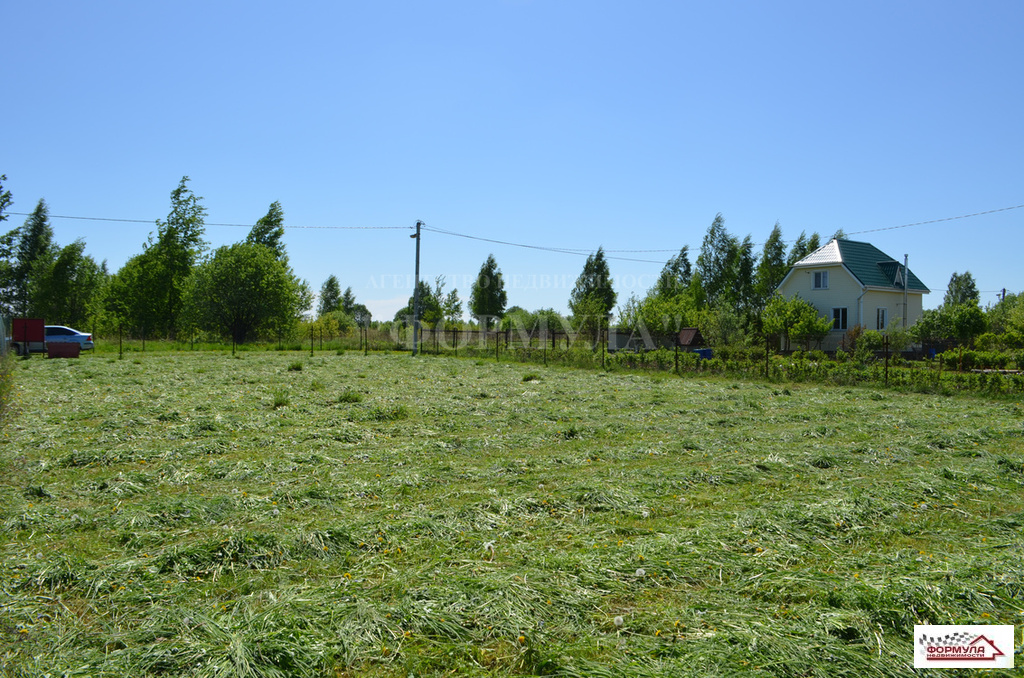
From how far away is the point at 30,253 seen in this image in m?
52.2

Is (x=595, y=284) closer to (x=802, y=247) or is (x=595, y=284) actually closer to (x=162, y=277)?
(x=802, y=247)

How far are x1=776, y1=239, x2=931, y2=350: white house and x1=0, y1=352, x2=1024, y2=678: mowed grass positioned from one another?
25763mm

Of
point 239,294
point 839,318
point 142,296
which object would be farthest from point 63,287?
point 839,318

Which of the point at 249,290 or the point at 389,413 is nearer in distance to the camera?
the point at 389,413

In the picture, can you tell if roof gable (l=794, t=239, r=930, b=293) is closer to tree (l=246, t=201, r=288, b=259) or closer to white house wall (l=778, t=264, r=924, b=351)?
white house wall (l=778, t=264, r=924, b=351)

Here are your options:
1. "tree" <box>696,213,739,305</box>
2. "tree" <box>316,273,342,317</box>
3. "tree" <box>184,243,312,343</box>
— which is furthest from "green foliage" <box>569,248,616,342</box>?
"tree" <box>316,273,342,317</box>

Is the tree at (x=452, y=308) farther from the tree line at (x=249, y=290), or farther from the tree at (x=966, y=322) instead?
the tree at (x=966, y=322)

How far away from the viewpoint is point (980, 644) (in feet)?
10.5

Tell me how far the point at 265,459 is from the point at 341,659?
4762mm

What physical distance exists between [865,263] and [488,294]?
31.5m

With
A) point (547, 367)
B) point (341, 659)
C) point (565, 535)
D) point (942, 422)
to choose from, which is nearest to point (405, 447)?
point (565, 535)

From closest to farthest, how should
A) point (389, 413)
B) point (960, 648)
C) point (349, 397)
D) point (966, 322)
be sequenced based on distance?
1. point (960, 648)
2. point (389, 413)
3. point (349, 397)
4. point (966, 322)

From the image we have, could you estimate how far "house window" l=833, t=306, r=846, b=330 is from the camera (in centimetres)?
3356

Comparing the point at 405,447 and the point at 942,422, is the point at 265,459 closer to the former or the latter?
the point at 405,447
